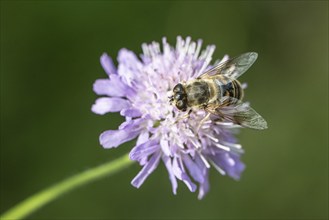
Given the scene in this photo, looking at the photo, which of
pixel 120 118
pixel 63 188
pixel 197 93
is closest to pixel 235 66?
pixel 197 93

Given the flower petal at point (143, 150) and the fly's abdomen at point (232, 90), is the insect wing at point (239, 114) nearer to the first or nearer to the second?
the fly's abdomen at point (232, 90)

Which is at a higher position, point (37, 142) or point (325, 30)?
point (37, 142)

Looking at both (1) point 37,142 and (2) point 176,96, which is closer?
(2) point 176,96

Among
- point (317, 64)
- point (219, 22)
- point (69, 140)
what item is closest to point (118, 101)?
point (69, 140)

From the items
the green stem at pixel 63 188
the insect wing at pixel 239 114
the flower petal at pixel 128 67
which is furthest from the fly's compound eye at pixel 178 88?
the green stem at pixel 63 188

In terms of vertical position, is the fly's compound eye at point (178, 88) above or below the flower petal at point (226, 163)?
above

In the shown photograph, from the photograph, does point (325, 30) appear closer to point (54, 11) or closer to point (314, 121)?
point (314, 121)

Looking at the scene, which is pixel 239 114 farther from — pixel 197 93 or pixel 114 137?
pixel 114 137
